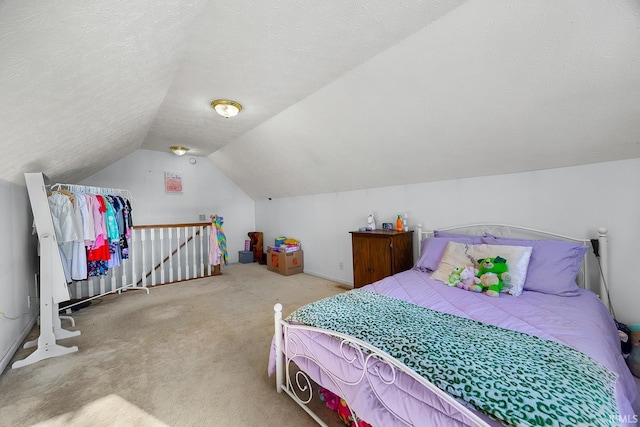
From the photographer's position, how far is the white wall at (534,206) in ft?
6.72

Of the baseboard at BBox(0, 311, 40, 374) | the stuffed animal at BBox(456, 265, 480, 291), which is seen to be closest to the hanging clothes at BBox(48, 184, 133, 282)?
the baseboard at BBox(0, 311, 40, 374)

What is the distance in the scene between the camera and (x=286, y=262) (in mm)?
4727

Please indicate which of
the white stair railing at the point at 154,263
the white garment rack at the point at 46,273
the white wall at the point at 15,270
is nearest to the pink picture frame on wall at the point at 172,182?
the white stair railing at the point at 154,263

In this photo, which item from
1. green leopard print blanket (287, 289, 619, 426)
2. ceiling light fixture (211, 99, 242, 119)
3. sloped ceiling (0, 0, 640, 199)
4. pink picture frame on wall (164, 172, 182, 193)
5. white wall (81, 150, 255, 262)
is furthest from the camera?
pink picture frame on wall (164, 172, 182, 193)

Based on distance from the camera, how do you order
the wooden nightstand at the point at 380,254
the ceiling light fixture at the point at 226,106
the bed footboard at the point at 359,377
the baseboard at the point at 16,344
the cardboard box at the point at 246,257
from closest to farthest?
1. the bed footboard at the point at 359,377
2. the baseboard at the point at 16,344
3. the ceiling light fixture at the point at 226,106
4. the wooden nightstand at the point at 380,254
5. the cardboard box at the point at 246,257

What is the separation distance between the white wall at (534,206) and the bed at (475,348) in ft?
0.50

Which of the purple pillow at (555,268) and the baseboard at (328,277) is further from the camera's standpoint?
the baseboard at (328,277)

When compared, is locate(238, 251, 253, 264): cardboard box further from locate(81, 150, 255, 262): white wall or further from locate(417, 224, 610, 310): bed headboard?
locate(417, 224, 610, 310): bed headboard

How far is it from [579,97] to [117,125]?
4.03m

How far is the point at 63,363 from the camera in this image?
2074mm

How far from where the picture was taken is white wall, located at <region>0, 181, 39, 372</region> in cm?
206

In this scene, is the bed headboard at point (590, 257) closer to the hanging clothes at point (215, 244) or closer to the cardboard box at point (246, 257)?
the hanging clothes at point (215, 244)

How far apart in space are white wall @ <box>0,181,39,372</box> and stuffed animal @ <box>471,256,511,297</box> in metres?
3.82

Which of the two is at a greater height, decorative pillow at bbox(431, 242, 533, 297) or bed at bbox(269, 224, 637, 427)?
decorative pillow at bbox(431, 242, 533, 297)
